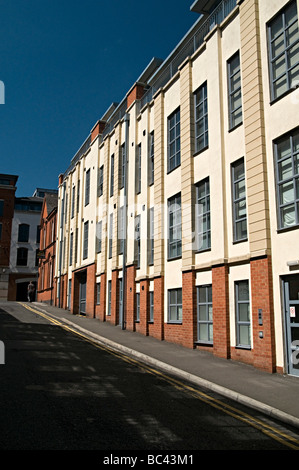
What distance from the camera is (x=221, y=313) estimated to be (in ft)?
43.5

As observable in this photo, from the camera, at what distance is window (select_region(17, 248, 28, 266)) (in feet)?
173

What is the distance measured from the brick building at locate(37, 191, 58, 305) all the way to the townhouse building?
15.2m

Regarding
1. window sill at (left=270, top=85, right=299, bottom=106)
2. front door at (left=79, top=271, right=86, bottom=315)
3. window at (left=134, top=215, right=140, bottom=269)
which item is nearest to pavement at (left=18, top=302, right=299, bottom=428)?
window at (left=134, top=215, right=140, bottom=269)

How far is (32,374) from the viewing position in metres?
9.32

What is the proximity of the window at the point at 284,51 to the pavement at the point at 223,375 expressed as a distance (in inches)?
306

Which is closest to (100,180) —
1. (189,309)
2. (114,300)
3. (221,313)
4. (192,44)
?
(114,300)

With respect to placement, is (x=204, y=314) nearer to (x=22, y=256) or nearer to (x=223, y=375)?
(x=223, y=375)

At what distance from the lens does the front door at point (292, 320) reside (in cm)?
1055

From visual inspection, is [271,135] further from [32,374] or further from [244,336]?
[32,374]

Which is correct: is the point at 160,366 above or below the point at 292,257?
below

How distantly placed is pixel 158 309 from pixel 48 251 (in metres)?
26.0

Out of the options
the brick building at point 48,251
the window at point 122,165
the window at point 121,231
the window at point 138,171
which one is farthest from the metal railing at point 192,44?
the brick building at point 48,251
